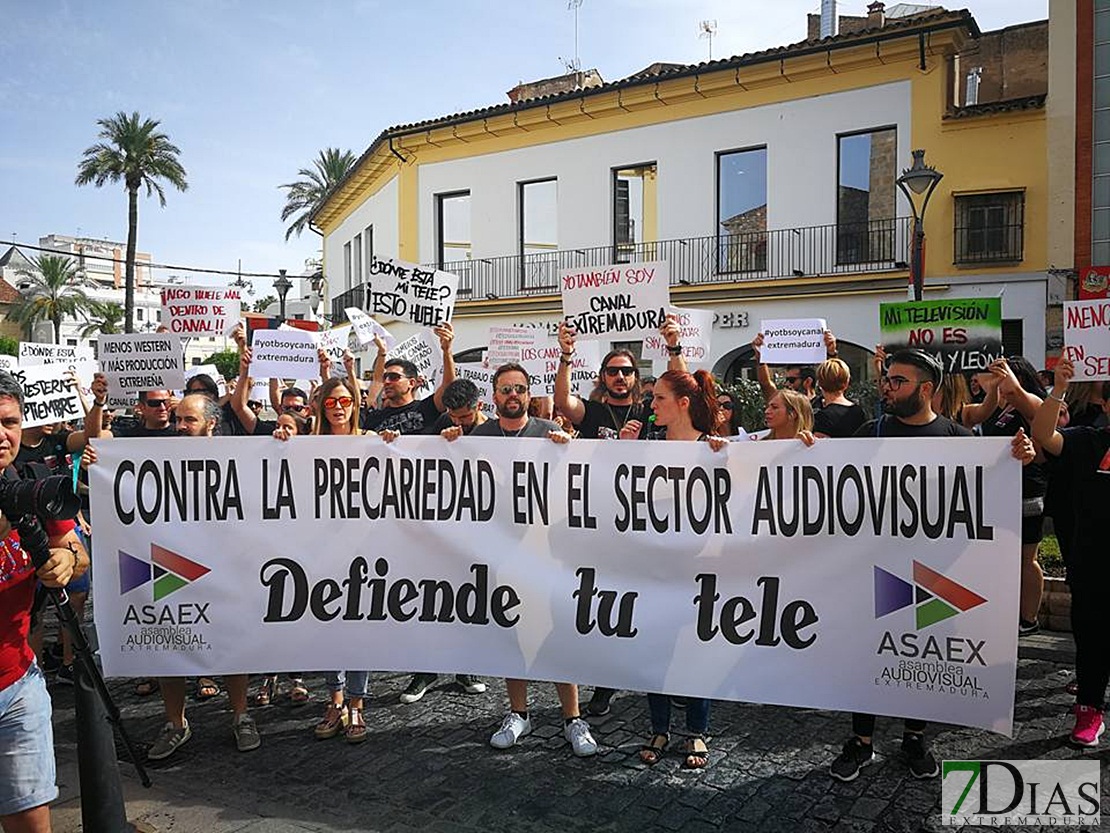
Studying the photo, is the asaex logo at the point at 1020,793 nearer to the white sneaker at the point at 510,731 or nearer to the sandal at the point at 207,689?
the white sneaker at the point at 510,731

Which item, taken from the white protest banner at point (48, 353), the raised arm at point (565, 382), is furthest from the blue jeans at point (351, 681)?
the white protest banner at point (48, 353)

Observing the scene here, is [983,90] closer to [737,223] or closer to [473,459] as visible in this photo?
[737,223]

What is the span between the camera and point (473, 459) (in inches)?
171

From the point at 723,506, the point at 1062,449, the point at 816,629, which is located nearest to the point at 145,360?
the point at 723,506

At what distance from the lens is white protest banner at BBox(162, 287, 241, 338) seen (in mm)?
7004

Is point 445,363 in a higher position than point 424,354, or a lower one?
lower

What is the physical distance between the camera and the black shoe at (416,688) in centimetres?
504

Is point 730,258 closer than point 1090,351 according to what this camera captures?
No

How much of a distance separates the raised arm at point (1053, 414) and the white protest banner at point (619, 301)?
240 centimetres

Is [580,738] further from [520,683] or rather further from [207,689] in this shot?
[207,689]

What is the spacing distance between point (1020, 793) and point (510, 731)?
7.50 ft

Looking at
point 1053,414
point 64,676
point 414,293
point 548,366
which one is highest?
point 414,293

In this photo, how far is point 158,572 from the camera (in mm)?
4340

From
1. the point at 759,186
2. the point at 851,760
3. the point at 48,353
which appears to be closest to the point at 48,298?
the point at 759,186
